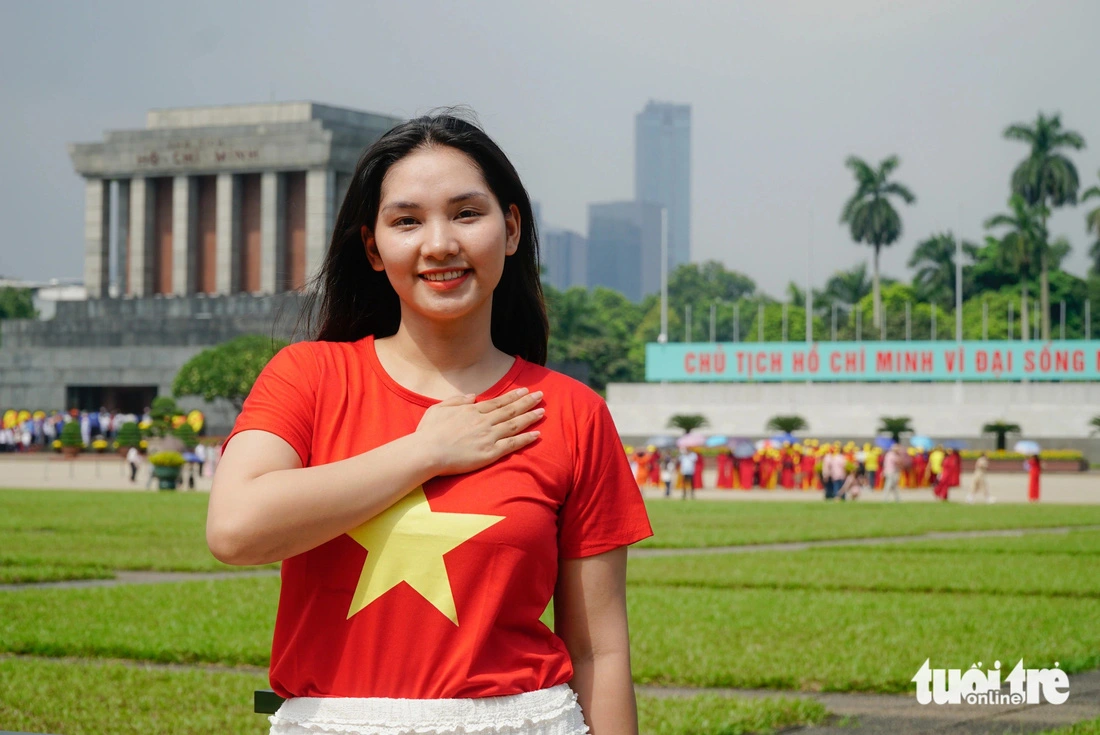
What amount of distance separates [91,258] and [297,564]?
74303 millimetres

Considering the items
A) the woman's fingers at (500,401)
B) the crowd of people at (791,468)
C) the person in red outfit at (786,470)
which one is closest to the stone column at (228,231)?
the crowd of people at (791,468)

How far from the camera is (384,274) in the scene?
9.15ft

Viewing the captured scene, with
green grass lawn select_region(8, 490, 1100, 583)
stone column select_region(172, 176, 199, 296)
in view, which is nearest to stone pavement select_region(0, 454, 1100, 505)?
green grass lawn select_region(8, 490, 1100, 583)

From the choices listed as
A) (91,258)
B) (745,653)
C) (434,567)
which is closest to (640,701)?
(745,653)

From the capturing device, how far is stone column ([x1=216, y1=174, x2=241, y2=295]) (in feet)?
229

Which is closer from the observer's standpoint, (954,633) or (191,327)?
(954,633)

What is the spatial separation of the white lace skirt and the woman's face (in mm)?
667

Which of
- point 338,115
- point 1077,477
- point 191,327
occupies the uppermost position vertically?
point 338,115

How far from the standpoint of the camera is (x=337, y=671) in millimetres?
2316

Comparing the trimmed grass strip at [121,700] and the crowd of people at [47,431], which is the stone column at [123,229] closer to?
the crowd of people at [47,431]

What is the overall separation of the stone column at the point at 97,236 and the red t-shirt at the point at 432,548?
73499 mm

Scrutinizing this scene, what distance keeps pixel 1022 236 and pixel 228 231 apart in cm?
3845

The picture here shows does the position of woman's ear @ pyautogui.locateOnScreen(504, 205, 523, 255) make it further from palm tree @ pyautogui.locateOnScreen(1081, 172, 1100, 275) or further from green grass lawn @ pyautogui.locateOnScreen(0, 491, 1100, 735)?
palm tree @ pyautogui.locateOnScreen(1081, 172, 1100, 275)

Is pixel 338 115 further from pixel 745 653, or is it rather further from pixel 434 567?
pixel 434 567
